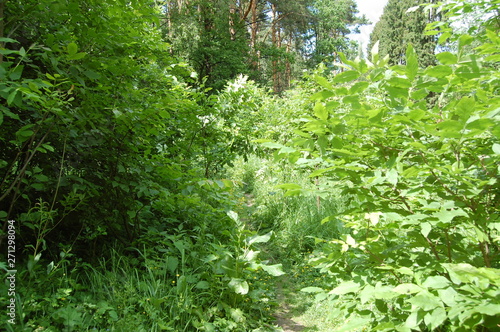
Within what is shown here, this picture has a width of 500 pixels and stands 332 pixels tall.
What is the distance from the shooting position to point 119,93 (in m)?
2.98

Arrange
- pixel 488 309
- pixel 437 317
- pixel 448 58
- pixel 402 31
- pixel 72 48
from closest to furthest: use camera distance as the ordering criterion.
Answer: pixel 488 309 < pixel 437 317 < pixel 448 58 < pixel 72 48 < pixel 402 31

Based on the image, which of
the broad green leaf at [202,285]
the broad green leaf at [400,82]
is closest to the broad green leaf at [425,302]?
the broad green leaf at [400,82]

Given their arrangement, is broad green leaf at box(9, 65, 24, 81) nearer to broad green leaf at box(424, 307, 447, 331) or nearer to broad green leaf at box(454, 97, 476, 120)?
broad green leaf at box(454, 97, 476, 120)

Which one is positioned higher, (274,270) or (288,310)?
(274,270)

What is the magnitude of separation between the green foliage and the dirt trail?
5.98ft

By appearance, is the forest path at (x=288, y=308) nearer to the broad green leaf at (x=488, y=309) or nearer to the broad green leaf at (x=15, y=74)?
the broad green leaf at (x=488, y=309)

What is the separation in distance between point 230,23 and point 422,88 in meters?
19.2

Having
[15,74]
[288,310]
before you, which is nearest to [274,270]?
[288,310]

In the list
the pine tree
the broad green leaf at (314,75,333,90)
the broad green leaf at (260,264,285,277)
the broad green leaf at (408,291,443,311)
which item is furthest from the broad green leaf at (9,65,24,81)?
the pine tree

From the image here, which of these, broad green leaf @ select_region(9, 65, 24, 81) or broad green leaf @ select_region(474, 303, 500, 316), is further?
broad green leaf @ select_region(9, 65, 24, 81)

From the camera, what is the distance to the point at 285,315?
362 centimetres

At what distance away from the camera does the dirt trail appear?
3.35 m

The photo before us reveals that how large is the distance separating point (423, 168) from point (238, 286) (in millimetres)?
2287

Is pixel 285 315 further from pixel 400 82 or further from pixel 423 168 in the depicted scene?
pixel 400 82
